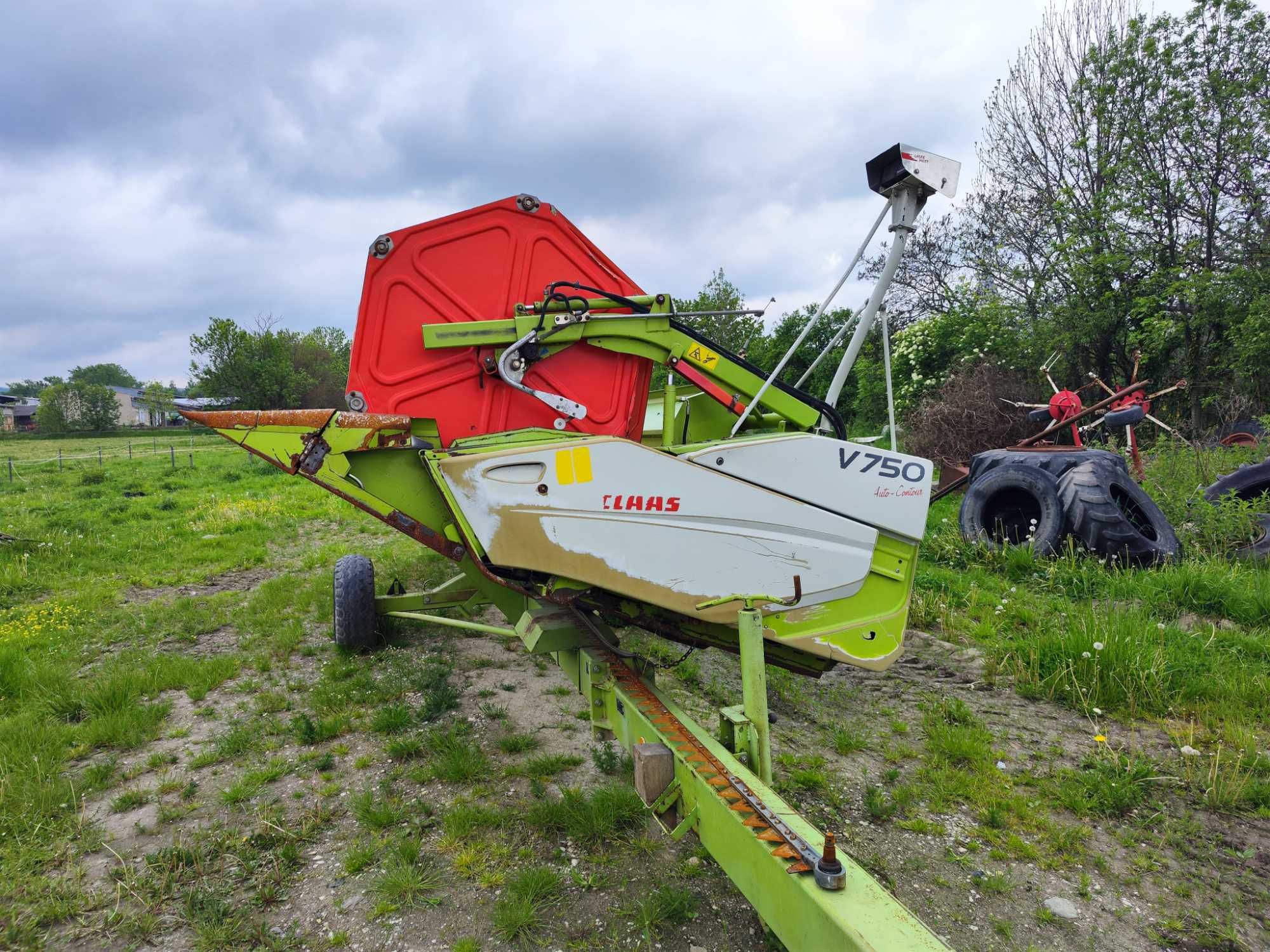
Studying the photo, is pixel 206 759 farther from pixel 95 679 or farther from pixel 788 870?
pixel 788 870

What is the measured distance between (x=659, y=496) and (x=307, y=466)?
5.23ft

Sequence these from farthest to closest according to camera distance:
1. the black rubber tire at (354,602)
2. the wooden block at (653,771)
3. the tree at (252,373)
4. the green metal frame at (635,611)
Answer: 1. the tree at (252,373)
2. the black rubber tire at (354,602)
3. the wooden block at (653,771)
4. the green metal frame at (635,611)

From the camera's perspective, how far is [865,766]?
3377mm

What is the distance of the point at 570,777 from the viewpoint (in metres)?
3.31

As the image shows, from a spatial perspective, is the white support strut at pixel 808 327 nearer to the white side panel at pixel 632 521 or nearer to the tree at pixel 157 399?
the white side panel at pixel 632 521

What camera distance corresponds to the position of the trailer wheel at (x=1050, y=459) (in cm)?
638

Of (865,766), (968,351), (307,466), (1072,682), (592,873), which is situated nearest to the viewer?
(592,873)

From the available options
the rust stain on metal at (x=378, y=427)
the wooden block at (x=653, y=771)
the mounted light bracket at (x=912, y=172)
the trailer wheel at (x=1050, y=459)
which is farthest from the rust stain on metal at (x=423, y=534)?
the trailer wheel at (x=1050, y=459)

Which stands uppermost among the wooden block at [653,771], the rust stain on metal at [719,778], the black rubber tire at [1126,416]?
the black rubber tire at [1126,416]

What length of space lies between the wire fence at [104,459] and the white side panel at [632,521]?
10985 mm

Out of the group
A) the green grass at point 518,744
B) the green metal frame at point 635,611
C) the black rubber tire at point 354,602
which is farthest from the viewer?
the black rubber tire at point 354,602

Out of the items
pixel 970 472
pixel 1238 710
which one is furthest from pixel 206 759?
pixel 970 472

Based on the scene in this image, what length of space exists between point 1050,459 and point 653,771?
20.3 ft

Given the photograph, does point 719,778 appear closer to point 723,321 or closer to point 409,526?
point 409,526
